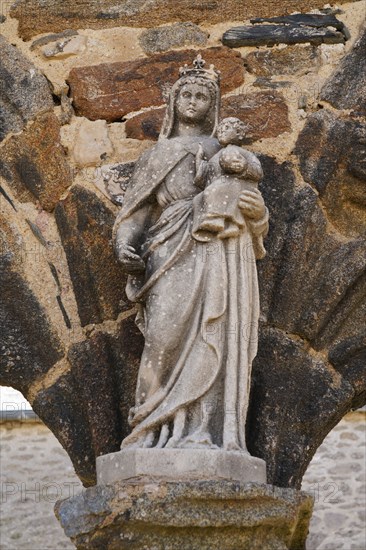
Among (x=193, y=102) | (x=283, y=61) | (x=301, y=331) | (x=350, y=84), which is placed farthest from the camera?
(x=283, y=61)

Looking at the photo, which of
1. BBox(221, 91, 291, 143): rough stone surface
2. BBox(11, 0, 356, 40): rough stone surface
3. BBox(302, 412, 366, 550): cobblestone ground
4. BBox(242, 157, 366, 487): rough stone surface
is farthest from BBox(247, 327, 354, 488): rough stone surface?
BBox(302, 412, 366, 550): cobblestone ground

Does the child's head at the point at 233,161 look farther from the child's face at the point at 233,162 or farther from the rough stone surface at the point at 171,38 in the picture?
the rough stone surface at the point at 171,38

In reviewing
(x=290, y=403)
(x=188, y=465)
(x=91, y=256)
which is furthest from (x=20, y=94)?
(x=188, y=465)

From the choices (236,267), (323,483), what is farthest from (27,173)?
(323,483)

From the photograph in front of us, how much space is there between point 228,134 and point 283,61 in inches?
42.5

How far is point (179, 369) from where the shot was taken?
439cm

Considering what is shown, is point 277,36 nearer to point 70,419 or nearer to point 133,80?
point 133,80

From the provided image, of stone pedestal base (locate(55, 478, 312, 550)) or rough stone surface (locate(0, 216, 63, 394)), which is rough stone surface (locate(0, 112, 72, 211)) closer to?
rough stone surface (locate(0, 216, 63, 394))

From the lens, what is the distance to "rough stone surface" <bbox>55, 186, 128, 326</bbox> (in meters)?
5.14

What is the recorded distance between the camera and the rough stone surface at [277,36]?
18.4 feet

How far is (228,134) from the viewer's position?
463 centimetres

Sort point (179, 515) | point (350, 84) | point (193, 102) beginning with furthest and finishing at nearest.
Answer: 1. point (350, 84)
2. point (193, 102)
3. point (179, 515)

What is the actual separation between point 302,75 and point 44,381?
1.76 metres

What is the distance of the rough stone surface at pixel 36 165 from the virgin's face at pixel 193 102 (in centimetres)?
69
